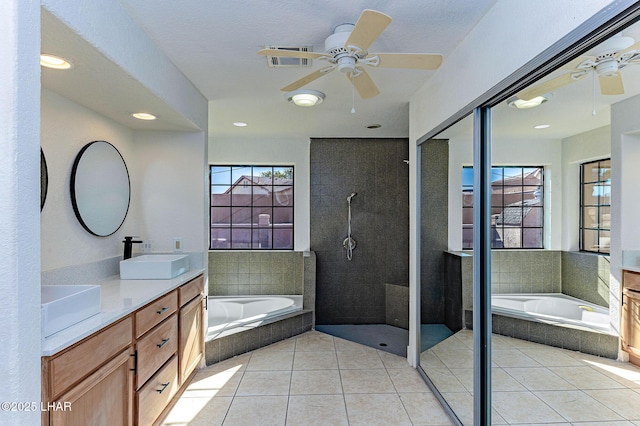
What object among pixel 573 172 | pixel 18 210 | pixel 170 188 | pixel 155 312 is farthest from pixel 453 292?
pixel 170 188

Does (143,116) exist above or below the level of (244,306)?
above

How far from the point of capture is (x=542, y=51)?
1397mm

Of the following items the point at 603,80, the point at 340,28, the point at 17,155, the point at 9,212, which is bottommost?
the point at 9,212

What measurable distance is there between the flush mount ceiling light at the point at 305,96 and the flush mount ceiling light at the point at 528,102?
1592 mm

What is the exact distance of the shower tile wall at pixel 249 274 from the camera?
15.0ft

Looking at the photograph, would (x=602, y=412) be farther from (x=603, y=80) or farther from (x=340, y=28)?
(x=340, y=28)

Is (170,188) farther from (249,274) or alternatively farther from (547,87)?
(547,87)

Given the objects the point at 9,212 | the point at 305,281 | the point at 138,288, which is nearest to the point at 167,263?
the point at 138,288

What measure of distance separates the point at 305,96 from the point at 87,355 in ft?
7.55

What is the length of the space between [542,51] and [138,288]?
2.58 meters

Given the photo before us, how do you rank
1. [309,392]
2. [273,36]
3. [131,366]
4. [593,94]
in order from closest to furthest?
1. [593,94]
2. [131,366]
3. [273,36]
4. [309,392]

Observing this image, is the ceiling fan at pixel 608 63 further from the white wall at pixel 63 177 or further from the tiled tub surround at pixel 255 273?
the tiled tub surround at pixel 255 273

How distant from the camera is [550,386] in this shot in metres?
1.51

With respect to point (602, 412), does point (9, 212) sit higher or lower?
higher
